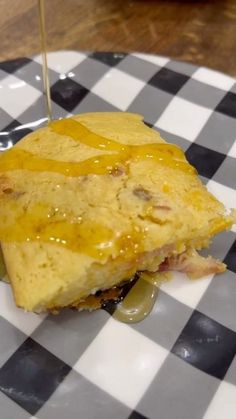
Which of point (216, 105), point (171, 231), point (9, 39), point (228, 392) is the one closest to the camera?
point (228, 392)

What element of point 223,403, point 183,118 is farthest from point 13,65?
point 223,403

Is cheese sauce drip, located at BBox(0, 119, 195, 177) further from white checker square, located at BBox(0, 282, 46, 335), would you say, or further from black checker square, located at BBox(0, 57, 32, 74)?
black checker square, located at BBox(0, 57, 32, 74)

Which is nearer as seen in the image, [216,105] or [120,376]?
[120,376]

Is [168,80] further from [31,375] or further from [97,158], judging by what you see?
[31,375]

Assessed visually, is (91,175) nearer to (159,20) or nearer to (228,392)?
(228,392)

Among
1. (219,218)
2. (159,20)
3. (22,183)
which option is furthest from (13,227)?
(159,20)

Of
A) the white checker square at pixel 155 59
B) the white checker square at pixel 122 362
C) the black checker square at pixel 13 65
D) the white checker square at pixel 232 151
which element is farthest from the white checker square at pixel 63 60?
the white checker square at pixel 122 362
